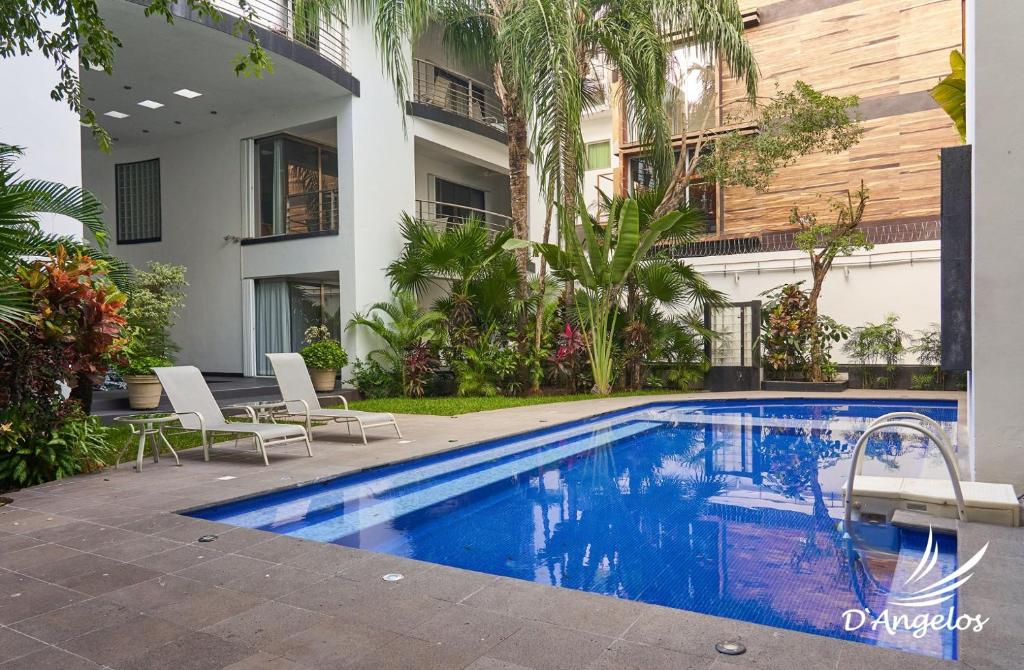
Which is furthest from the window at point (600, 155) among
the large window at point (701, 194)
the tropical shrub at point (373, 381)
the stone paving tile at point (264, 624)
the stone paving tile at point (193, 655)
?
the stone paving tile at point (193, 655)

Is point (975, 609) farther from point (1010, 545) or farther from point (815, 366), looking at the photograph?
point (815, 366)

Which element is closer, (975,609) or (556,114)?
(975,609)

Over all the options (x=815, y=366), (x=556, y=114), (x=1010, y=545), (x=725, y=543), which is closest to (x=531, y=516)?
(x=725, y=543)

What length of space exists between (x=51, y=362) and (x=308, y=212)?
10396mm

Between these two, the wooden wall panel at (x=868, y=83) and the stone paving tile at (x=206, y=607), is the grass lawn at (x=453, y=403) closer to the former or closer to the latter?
the wooden wall panel at (x=868, y=83)

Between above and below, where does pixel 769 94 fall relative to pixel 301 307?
above

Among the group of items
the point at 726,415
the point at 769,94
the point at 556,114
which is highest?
the point at 769,94

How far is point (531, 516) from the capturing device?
233 inches

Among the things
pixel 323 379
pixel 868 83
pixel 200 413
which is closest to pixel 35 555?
Answer: pixel 200 413

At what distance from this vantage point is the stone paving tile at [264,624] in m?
3.03

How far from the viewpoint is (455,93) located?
19766mm

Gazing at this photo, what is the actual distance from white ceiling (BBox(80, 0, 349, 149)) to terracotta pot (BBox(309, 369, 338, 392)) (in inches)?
222

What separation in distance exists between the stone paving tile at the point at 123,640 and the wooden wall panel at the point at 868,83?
17.4 meters

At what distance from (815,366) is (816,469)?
28.8ft
